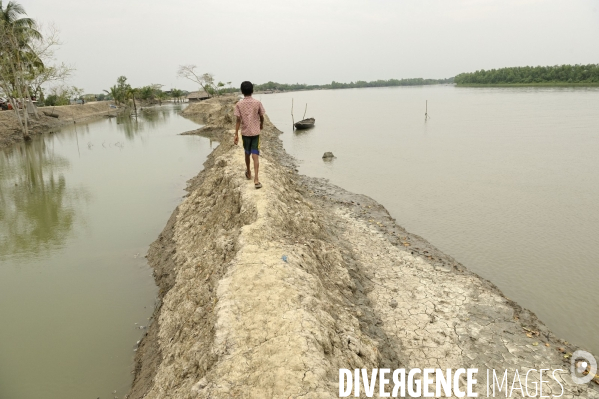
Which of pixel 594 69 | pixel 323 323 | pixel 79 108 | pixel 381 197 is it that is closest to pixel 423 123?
pixel 381 197

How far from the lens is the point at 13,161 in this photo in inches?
796

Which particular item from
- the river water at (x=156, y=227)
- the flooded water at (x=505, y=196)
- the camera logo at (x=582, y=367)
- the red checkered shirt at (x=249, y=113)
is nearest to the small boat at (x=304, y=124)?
the flooded water at (x=505, y=196)

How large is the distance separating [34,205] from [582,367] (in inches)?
580

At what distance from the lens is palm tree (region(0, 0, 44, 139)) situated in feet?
82.7

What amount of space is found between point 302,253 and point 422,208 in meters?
6.80

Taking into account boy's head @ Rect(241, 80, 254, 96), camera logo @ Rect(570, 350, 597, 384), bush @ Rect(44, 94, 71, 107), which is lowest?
camera logo @ Rect(570, 350, 597, 384)

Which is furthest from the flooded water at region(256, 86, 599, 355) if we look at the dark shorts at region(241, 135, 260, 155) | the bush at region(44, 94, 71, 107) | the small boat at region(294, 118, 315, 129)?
the bush at region(44, 94, 71, 107)

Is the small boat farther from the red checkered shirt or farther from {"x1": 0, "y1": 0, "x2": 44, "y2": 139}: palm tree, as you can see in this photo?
the red checkered shirt

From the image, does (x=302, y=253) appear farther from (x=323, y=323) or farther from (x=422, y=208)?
(x=422, y=208)

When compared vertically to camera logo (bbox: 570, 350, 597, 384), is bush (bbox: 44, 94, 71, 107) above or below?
above

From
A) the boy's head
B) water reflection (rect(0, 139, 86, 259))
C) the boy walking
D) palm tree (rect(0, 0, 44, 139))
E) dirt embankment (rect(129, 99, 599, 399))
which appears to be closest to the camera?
dirt embankment (rect(129, 99, 599, 399))

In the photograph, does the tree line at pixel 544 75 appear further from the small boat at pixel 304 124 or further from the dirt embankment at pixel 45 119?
the dirt embankment at pixel 45 119

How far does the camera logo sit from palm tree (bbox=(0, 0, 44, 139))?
32269mm

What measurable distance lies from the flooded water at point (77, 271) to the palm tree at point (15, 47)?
11.4m
